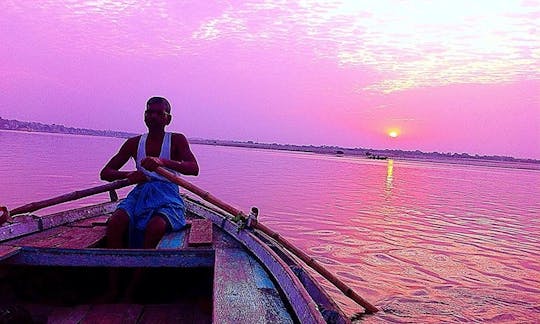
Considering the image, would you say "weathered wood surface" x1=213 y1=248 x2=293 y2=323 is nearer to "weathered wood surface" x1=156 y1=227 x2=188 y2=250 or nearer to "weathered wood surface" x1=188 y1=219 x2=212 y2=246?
"weathered wood surface" x1=188 y1=219 x2=212 y2=246

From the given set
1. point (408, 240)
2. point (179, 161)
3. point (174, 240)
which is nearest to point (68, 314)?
point (174, 240)

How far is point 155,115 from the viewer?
3863 mm

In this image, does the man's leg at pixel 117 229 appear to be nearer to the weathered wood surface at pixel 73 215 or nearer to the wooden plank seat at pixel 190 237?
the wooden plank seat at pixel 190 237

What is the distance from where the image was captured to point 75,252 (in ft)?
9.87

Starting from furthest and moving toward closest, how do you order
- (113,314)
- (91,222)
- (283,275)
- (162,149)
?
(91,222) → (162,149) → (113,314) → (283,275)

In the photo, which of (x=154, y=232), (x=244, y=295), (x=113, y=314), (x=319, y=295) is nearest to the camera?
(x=244, y=295)

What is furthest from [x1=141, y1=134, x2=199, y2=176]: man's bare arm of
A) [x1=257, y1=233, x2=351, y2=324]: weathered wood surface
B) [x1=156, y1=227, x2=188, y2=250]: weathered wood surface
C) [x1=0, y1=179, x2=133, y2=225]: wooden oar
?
[x1=257, y1=233, x2=351, y2=324]: weathered wood surface

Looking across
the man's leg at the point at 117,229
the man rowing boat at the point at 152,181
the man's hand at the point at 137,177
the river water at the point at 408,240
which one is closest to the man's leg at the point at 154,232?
the man rowing boat at the point at 152,181

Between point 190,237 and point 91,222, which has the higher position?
point 190,237

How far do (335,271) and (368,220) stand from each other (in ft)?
14.1

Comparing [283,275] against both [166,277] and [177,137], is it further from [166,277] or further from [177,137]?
[177,137]

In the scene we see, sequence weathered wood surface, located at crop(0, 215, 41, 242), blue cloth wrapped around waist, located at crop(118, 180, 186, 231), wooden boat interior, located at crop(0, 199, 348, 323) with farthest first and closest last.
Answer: blue cloth wrapped around waist, located at crop(118, 180, 186, 231) → weathered wood surface, located at crop(0, 215, 41, 242) → wooden boat interior, located at crop(0, 199, 348, 323)

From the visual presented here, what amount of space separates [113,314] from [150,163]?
123 cm

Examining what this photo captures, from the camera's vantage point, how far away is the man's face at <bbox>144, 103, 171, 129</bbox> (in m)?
3.86
